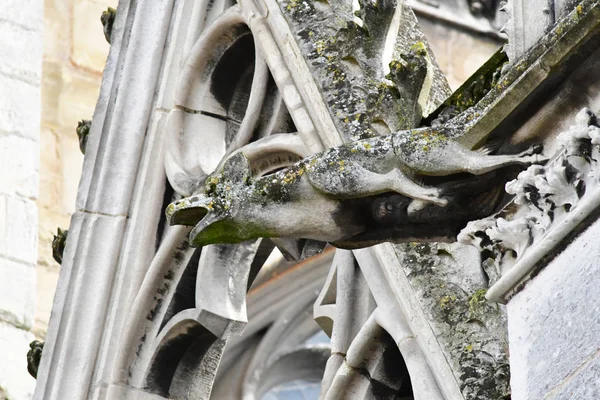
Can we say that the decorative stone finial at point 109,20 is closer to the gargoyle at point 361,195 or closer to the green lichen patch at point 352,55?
the green lichen patch at point 352,55

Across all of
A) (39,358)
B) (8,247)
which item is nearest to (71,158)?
(8,247)

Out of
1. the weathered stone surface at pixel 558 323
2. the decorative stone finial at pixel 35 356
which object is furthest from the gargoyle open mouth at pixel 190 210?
the decorative stone finial at pixel 35 356

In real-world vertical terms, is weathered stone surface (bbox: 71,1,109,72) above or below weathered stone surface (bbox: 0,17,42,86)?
above

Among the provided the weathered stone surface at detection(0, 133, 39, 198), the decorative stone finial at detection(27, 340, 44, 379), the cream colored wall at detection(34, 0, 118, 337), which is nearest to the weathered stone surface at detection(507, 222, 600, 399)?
the decorative stone finial at detection(27, 340, 44, 379)

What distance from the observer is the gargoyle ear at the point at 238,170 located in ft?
11.7

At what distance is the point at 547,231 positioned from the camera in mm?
2982

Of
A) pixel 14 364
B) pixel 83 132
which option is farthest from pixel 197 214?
pixel 14 364

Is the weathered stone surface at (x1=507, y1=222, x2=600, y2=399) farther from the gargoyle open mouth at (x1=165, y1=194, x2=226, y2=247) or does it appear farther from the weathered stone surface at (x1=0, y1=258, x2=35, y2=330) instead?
the weathered stone surface at (x1=0, y1=258, x2=35, y2=330)

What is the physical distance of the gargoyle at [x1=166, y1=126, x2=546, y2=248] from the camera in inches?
127

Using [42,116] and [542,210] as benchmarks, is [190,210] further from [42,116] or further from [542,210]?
[42,116]

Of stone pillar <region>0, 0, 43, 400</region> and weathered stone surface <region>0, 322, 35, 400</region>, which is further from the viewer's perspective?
stone pillar <region>0, 0, 43, 400</region>

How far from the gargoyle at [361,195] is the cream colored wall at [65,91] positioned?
5.59 meters

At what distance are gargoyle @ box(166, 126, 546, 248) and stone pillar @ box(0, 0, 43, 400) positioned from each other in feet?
9.95

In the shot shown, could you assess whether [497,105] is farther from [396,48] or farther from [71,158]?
[71,158]
